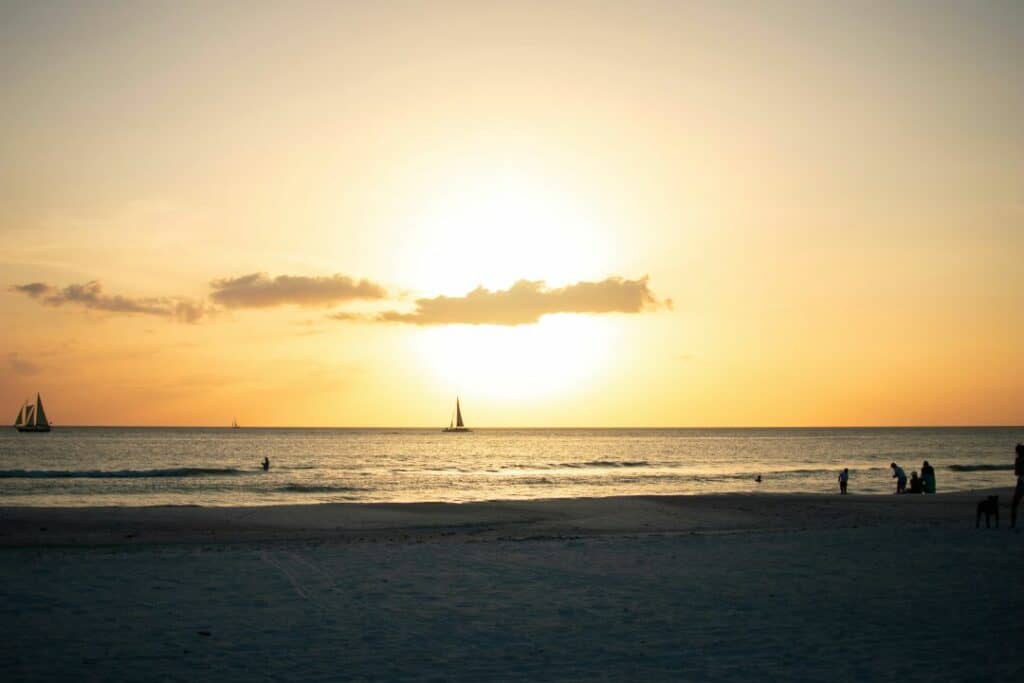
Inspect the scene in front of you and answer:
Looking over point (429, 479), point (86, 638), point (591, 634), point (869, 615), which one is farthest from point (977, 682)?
point (429, 479)

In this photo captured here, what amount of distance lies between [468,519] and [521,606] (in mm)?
18002

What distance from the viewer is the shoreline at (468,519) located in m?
25.0

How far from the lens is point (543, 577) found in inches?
631

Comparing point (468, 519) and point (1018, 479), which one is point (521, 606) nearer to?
point (1018, 479)

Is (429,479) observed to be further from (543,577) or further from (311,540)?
(543,577)

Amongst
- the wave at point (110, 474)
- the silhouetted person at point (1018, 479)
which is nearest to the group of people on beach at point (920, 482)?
the silhouetted person at point (1018, 479)

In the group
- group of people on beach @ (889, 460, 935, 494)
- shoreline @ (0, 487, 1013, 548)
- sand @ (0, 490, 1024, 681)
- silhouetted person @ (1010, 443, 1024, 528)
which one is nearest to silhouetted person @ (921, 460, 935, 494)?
group of people on beach @ (889, 460, 935, 494)

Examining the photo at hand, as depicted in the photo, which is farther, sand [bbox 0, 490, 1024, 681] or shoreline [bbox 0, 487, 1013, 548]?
shoreline [bbox 0, 487, 1013, 548]

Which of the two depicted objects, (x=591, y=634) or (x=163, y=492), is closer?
(x=591, y=634)

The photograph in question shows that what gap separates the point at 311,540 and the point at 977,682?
18259mm

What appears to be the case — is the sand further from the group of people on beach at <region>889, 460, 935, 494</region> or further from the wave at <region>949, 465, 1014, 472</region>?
the wave at <region>949, 465, 1014, 472</region>

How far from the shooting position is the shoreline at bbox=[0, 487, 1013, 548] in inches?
983

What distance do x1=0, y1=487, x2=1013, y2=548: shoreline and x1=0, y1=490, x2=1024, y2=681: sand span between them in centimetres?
81

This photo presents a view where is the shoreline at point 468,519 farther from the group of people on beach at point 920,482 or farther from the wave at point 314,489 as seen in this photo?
the wave at point 314,489
